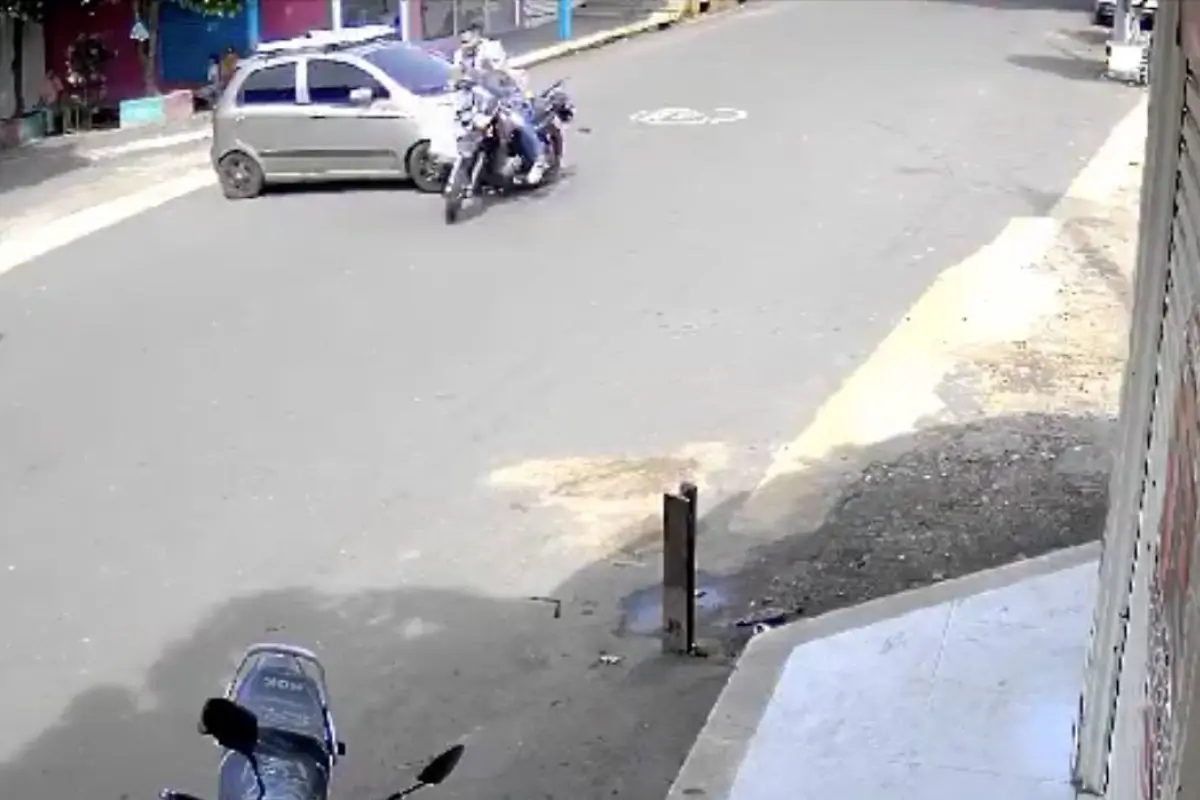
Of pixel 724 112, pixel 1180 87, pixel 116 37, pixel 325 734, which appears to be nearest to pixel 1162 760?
pixel 1180 87

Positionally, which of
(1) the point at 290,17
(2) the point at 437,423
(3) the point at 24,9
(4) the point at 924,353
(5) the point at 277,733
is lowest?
(2) the point at 437,423

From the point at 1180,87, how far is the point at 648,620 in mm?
3964

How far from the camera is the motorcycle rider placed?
16.3 meters

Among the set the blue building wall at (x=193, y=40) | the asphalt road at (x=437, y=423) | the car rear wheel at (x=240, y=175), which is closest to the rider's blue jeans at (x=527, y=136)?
the asphalt road at (x=437, y=423)

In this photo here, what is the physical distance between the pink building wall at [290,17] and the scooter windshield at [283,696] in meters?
22.9

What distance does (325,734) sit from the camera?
496cm

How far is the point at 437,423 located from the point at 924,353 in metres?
3.39

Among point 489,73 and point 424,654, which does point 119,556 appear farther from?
point 489,73

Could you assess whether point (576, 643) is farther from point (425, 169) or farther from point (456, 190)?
point (425, 169)

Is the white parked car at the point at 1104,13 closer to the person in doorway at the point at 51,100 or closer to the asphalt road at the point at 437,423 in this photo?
the asphalt road at the point at 437,423

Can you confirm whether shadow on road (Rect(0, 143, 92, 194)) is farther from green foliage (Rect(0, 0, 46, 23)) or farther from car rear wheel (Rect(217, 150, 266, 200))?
car rear wheel (Rect(217, 150, 266, 200))

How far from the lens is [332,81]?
17734 mm

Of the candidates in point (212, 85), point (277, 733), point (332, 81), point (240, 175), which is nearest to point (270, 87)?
point (332, 81)

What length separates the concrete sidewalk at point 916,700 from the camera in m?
6.10
